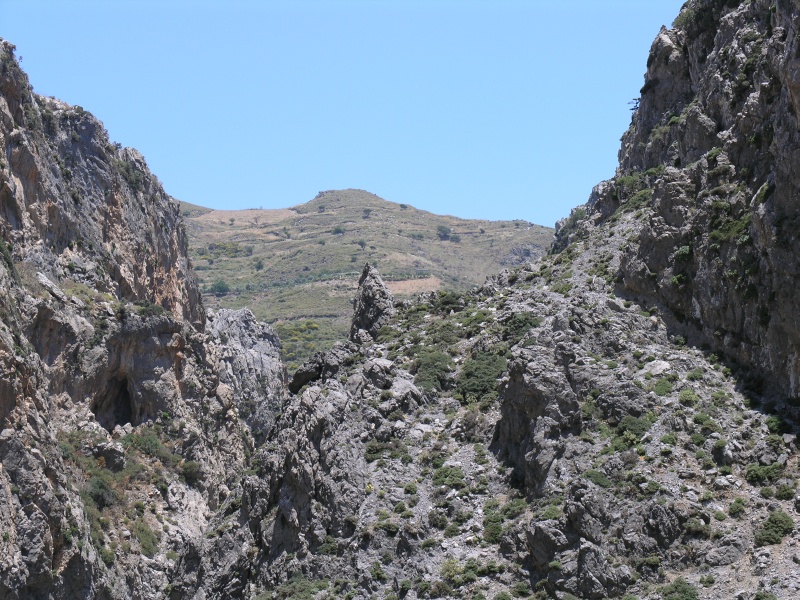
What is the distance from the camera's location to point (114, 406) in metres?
113

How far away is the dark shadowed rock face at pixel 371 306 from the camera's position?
8650cm

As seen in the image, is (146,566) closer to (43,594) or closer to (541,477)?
(43,594)

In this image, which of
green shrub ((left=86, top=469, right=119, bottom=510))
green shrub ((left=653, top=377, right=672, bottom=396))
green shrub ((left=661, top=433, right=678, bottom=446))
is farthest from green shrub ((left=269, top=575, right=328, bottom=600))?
green shrub ((left=86, top=469, right=119, bottom=510))

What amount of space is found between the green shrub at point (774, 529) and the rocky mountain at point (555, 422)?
0.09m

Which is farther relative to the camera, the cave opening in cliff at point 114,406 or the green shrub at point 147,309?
the green shrub at point 147,309

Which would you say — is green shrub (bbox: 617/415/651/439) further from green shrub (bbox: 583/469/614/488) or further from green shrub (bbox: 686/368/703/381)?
green shrub (bbox: 686/368/703/381)

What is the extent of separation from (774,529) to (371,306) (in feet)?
131

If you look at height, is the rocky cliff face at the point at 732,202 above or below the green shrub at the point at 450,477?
above

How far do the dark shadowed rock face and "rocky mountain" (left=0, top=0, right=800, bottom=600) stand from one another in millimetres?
247

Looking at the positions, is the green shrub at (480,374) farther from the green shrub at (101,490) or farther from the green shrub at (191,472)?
the green shrub at (191,472)

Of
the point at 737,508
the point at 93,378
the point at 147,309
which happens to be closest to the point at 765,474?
the point at 737,508

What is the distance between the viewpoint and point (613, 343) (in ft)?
225

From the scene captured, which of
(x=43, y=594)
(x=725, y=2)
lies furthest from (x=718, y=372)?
(x=43, y=594)

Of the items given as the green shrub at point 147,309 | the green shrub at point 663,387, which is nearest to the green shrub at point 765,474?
the green shrub at point 663,387
